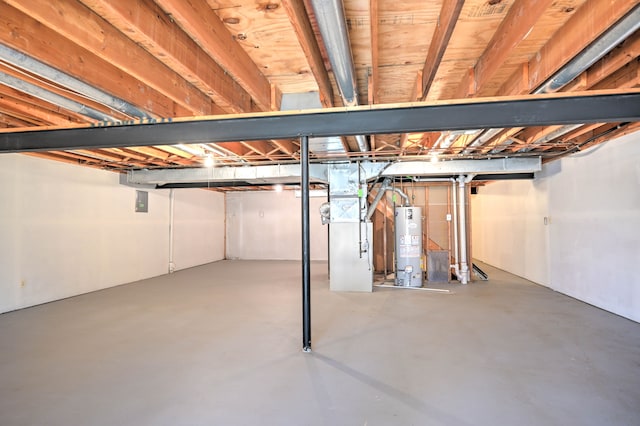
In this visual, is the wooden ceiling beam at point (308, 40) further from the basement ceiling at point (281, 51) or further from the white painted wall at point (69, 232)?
the white painted wall at point (69, 232)

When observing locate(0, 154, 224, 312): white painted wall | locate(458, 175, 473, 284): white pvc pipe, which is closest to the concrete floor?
locate(0, 154, 224, 312): white painted wall

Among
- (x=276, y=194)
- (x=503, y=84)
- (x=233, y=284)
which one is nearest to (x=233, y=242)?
(x=276, y=194)

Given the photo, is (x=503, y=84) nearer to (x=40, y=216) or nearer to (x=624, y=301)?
(x=624, y=301)

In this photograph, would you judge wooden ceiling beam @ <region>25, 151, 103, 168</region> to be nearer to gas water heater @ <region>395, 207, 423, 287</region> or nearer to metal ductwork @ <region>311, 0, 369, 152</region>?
metal ductwork @ <region>311, 0, 369, 152</region>

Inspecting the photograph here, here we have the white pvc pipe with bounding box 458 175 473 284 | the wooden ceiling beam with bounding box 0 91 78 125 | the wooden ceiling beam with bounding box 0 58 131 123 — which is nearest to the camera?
the wooden ceiling beam with bounding box 0 58 131 123

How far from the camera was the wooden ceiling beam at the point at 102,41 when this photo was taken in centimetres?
160

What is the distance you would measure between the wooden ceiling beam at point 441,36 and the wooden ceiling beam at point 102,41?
1.83m

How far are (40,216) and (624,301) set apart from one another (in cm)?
779

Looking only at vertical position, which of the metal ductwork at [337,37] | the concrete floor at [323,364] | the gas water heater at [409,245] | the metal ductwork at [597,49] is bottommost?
the concrete floor at [323,364]

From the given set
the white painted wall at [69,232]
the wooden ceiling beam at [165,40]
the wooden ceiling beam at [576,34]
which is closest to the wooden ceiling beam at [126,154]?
the white painted wall at [69,232]

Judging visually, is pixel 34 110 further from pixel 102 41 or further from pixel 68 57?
pixel 102 41

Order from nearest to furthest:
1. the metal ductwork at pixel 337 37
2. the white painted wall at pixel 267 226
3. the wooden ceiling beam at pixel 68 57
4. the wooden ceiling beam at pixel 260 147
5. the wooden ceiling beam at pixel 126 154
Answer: the metal ductwork at pixel 337 37 → the wooden ceiling beam at pixel 68 57 → the wooden ceiling beam at pixel 260 147 → the wooden ceiling beam at pixel 126 154 → the white painted wall at pixel 267 226

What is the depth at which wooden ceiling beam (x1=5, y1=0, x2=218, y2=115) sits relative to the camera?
160 centimetres

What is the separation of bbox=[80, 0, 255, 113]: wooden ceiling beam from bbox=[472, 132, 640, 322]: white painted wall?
456 centimetres
